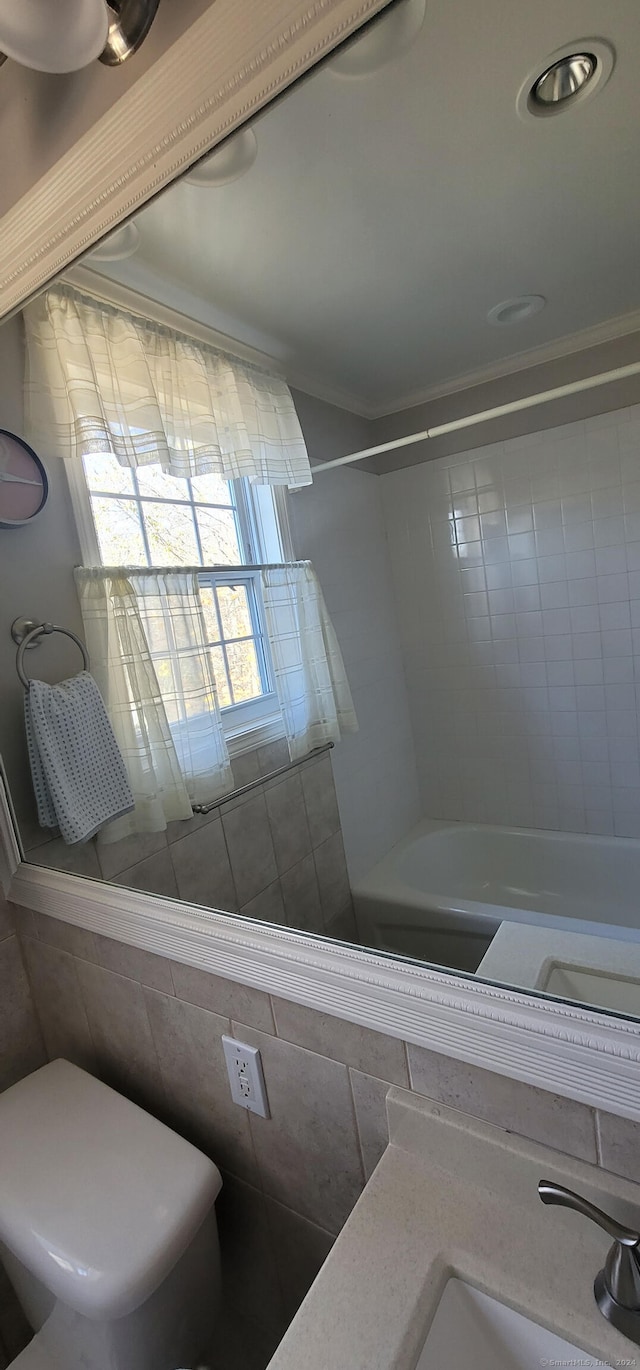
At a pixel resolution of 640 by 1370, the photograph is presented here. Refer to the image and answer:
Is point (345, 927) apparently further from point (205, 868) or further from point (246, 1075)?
point (205, 868)

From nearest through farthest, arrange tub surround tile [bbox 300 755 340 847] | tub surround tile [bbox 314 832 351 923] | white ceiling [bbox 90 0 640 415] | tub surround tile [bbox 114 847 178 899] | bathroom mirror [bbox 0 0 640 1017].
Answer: white ceiling [bbox 90 0 640 415] < bathroom mirror [bbox 0 0 640 1017] < tub surround tile [bbox 114 847 178 899] < tub surround tile [bbox 314 832 351 923] < tub surround tile [bbox 300 755 340 847]

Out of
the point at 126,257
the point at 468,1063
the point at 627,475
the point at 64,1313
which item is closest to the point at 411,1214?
the point at 468,1063

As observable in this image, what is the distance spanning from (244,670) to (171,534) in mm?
365

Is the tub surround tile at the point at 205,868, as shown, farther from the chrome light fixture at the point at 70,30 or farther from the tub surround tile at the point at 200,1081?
the chrome light fixture at the point at 70,30

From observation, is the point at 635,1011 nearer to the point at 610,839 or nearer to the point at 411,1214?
the point at 411,1214

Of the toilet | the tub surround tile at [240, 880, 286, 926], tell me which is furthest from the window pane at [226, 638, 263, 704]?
the toilet

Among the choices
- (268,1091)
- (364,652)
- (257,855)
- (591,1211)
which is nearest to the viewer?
(591,1211)

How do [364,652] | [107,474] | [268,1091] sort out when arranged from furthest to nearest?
[364,652] < [107,474] < [268,1091]

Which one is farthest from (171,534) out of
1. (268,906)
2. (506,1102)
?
(506,1102)

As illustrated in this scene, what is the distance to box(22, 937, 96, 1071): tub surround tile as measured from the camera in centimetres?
113

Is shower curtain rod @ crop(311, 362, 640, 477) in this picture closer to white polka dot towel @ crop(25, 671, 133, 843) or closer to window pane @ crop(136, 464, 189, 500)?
window pane @ crop(136, 464, 189, 500)

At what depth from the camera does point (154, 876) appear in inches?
44.1

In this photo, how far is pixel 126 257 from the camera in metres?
0.96

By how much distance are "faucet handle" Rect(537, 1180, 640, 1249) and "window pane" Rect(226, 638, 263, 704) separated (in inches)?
41.4
